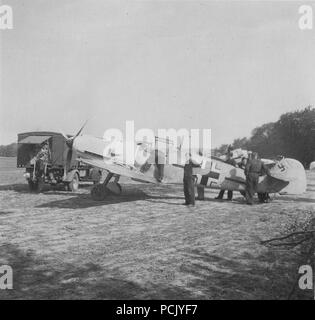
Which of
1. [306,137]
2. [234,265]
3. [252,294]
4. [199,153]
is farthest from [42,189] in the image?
[306,137]

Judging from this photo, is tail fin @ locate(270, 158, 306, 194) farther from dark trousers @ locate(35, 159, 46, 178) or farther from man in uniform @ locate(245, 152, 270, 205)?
dark trousers @ locate(35, 159, 46, 178)

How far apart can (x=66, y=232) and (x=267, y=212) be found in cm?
600

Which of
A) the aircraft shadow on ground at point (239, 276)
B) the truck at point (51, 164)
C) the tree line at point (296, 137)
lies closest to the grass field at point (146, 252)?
the aircraft shadow on ground at point (239, 276)

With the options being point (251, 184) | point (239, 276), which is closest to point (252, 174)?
point (251, 184)

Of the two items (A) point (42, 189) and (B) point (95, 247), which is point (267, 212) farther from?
(A) point (42, 189)

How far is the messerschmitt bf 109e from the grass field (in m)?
1.39

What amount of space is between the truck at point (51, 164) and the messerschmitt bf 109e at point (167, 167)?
1.92 meters

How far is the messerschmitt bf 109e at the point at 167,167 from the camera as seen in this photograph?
13.4 m

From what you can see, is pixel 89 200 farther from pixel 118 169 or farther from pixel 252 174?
pixel 252 174

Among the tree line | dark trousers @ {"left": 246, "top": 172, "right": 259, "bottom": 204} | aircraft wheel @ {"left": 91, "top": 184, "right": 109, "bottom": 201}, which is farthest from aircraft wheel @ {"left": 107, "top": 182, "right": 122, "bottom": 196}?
the tree line

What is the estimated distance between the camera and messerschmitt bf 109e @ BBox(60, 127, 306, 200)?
527 inches

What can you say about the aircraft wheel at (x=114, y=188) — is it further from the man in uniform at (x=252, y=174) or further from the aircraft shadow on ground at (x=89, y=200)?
the man in uniform at (x=252, y=174)
